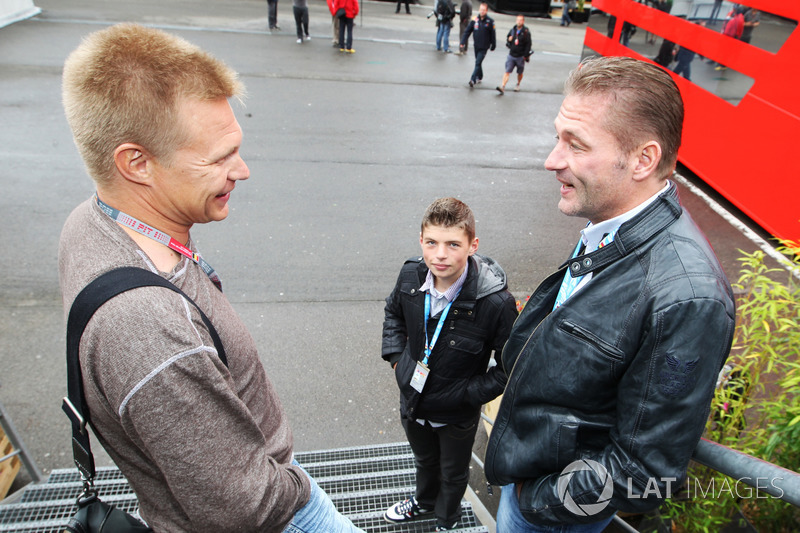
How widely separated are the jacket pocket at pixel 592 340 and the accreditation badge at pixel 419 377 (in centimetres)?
101

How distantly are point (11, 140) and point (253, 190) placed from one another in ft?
12.9

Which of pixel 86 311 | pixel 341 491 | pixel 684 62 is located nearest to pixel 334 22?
pixel 684 62

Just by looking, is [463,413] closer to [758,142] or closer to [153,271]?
[153,271]

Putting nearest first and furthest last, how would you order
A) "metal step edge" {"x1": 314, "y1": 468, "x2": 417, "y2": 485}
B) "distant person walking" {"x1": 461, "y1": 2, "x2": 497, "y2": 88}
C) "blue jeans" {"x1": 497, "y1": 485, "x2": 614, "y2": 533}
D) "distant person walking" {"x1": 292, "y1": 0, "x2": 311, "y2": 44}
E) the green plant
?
"blue jeans" {"x1": 497, "y1": 485, "x2": 614, "y2": 533}, the green plant, "metal step edge" {"x1": 314, "y1": 468, "x2": 417, "y2": 485}, "distant person walking" {"x1": 461, "y1": 2, "x2": 497, "y2": 88}, "distant person walking" {"x1": 292, "y1": 0, "x2": 311, "y2": 44}

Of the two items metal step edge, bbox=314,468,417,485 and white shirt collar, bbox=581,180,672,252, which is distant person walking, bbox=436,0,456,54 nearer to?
metal step edge, bbox=314,468,417,485

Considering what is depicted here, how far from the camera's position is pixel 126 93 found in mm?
1299

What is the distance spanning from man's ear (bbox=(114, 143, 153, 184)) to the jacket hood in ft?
5.09

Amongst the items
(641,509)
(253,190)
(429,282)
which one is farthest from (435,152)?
(641,509)

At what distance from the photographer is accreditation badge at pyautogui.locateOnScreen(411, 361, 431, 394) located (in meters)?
2.54

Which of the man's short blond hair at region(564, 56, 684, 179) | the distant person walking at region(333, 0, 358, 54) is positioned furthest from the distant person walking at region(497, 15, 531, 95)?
the man's short blond hair at region(564, 56, 684, 179)

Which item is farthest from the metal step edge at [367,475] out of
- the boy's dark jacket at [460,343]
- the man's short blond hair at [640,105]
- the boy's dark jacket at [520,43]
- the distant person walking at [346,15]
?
the distant person walking at [346,15]

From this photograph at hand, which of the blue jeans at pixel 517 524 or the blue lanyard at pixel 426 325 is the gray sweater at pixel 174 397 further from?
the blue lanyard at pixel 426 325

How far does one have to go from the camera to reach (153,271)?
1.32m

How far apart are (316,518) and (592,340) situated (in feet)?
3.61
